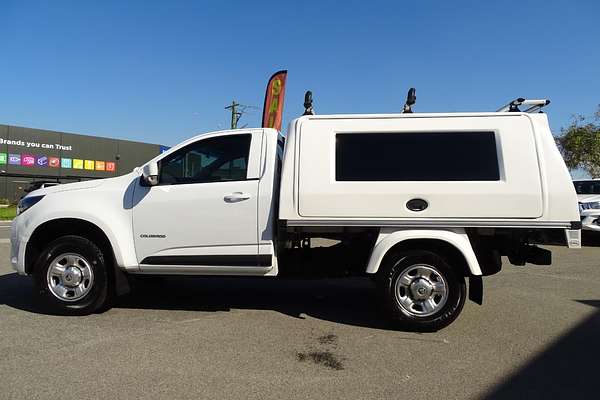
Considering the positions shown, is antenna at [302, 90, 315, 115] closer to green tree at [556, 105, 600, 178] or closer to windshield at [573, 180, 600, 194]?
windshield at [573, 180, 600, 194]

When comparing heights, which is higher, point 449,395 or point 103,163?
point 103,163

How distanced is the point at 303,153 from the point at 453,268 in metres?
1.92

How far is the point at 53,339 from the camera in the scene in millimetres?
4633

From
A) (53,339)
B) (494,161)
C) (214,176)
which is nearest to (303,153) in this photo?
(214,176)

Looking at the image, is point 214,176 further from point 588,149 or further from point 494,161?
point 588,149

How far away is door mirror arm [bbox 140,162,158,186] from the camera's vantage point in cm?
532

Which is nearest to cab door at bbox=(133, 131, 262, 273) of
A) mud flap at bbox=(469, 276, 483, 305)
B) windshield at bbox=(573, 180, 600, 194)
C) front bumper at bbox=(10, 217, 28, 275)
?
front bumper at bbox=(10, 217, 28, 275)

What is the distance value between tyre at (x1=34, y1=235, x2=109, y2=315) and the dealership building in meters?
28.8

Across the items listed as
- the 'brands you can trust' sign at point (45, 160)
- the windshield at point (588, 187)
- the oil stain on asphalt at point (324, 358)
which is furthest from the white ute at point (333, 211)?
the 'brands you can trust' sign at point (45, 160)

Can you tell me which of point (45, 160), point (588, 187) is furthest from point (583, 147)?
point (45, 160)

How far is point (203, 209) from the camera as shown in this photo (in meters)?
5.27

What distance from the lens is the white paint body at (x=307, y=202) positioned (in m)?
4.79

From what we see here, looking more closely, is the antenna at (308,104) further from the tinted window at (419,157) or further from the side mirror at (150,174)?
the side mirror at (150,174)

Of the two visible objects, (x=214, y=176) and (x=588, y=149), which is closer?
(x=214, y=176)
